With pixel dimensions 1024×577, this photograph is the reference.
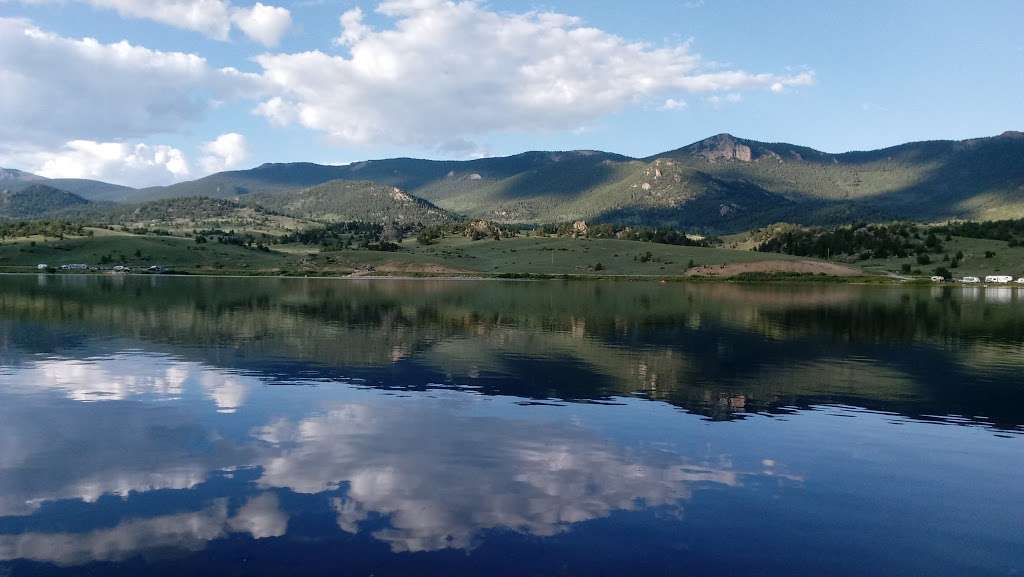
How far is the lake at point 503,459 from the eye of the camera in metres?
16.3

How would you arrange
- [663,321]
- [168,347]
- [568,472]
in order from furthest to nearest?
[663,321], [168,347], [568,472]

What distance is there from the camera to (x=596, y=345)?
177ft

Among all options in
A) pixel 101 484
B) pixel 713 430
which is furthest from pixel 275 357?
pixel 713 430

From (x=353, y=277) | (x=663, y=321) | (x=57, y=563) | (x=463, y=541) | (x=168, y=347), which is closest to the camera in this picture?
(x=57, y=563)

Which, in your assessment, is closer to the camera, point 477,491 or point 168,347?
point 477,491

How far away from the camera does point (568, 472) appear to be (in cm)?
2208

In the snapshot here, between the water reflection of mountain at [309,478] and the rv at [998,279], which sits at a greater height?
the water reflection of mountain at [309,478]

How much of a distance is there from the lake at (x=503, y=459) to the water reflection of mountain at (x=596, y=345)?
0.39 meters

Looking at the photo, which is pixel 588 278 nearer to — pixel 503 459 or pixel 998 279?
pixel 998 279

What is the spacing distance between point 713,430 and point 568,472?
8.39m

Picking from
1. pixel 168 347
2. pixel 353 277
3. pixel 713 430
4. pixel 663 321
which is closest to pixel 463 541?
pixel 713 430

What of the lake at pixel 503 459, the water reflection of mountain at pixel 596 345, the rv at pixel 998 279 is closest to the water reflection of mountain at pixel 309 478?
the lake at pixel 503 459

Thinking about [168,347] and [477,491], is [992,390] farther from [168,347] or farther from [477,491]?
[168,347]

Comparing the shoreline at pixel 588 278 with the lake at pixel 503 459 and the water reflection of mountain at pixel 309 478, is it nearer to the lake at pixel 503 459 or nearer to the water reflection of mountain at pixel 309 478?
the lake at pixel 503 459
